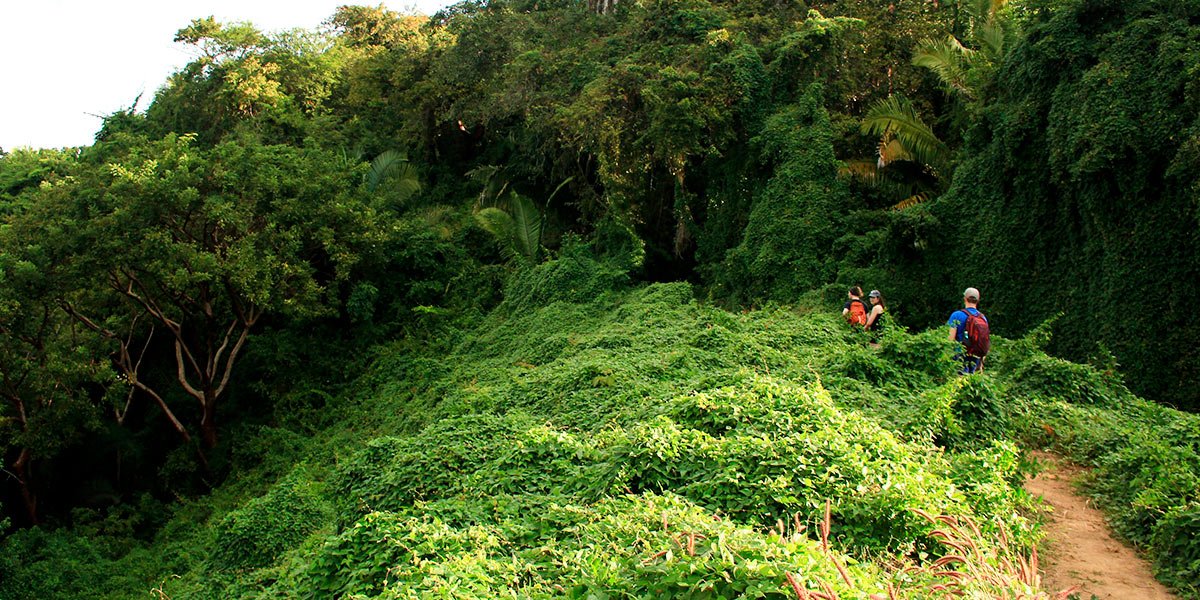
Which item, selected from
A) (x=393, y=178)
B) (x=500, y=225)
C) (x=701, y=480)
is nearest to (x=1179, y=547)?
(x=701, y=480)

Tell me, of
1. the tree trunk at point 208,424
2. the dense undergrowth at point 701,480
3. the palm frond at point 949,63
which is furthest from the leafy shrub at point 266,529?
the palm frond at point 949,63

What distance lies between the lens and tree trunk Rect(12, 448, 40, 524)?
52.4 ft

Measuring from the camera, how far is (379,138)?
A: 25484mm

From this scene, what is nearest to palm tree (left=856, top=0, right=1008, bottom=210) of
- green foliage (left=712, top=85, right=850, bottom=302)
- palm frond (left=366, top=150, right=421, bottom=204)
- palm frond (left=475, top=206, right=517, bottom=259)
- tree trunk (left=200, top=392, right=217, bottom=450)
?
green foliage (left=712, top=85, right=850, bottom=302)

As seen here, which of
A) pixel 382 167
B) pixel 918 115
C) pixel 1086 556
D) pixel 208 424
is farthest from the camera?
pixel 382 167

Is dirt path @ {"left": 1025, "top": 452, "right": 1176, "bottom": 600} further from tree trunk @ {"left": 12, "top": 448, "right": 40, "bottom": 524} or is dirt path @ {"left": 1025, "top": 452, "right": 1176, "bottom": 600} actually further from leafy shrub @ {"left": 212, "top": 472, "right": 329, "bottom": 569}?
tree trunk @ {"left": 12, "top": 448, "right": 40, "bottom": 524}

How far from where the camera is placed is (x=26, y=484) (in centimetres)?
1647

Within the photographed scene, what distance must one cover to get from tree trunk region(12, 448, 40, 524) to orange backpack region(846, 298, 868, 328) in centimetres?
1447

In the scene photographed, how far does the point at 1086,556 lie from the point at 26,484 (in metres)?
17.8

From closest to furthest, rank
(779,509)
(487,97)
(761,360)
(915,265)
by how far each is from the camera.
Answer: (779,509) < (761,360) < (915,265) < (487,97)

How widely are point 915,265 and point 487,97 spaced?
38.1 feet

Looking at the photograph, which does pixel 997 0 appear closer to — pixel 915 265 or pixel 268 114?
pixel 915 265

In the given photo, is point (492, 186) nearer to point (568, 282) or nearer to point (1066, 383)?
point (568, 282)

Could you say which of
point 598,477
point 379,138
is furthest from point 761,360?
point 379,138
